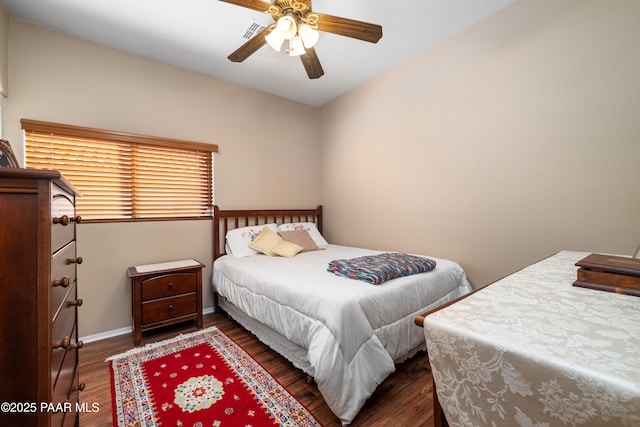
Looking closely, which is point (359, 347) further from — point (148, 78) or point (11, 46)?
point (11, 46)

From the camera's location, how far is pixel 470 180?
234 centimetres

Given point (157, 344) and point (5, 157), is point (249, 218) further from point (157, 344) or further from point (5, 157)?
point (5, 157)

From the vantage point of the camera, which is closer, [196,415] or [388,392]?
[196,415]

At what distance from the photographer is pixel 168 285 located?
7.68ft

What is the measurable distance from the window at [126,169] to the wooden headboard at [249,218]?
0.18 m

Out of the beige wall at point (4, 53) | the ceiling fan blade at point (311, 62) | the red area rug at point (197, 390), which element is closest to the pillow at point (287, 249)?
the red area rug at point (197, 390)

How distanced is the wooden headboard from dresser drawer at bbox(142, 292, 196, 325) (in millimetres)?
602

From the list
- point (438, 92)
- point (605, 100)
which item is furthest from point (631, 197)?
point (438, 92)

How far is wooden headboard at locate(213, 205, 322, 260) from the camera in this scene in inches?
116

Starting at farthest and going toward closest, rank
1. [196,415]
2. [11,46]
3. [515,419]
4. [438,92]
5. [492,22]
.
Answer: [438,92] < [492,22] < [11,46] < [196,415] < [515,419]

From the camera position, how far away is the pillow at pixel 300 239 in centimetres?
312

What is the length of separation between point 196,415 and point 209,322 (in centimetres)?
131

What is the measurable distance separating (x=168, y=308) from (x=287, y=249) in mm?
1223

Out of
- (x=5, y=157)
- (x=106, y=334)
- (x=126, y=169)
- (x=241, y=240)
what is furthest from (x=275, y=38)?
(x=106, y=334)
